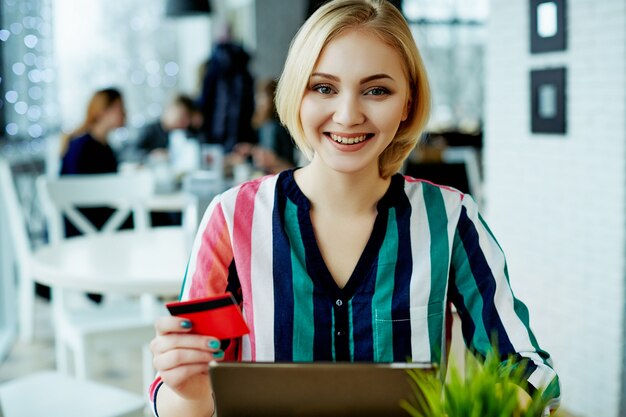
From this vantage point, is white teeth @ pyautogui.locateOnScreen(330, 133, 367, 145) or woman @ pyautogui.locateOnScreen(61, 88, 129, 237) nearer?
A: white teeth @ pyautogui.locateOnScreen(330, 133, 367, 145)

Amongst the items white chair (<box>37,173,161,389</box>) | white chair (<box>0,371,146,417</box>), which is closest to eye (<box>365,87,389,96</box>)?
white chair (<box>0,371,146,417</box>)

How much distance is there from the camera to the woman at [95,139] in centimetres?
429

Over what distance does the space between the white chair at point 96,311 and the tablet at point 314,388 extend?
2112 millimetres

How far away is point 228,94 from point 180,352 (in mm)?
5364

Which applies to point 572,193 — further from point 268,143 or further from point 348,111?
point 268,143

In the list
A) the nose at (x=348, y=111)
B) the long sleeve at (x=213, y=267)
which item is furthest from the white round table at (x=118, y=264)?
the nose at (x=348, y=111)

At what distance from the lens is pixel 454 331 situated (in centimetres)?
152

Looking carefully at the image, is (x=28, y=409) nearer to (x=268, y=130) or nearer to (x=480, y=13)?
(x=268, y=130)

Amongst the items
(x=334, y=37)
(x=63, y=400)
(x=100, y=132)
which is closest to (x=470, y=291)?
(x=334, y=37)

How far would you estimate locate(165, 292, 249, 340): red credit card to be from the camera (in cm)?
91

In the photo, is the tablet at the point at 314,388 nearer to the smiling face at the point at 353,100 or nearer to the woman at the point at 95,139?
the smiling face at the point at 353,100

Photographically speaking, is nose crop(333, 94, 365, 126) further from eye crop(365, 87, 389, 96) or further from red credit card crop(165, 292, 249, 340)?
red credit card crop(165, 292, 249, 340)

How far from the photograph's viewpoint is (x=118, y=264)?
2.43 metres

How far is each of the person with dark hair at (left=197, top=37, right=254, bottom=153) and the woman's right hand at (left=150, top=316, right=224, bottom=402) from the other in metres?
5.27
